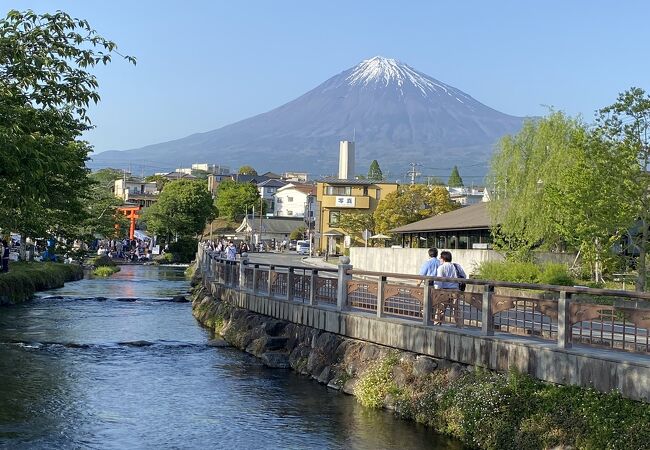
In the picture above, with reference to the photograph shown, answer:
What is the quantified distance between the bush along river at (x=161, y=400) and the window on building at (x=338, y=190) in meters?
77.1

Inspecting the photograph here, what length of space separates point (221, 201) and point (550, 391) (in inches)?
5688

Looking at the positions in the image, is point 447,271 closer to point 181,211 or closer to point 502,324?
point 502,324

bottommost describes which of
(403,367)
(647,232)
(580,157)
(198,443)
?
(198,443)

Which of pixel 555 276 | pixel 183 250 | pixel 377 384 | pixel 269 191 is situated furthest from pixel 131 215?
pixel 377 384

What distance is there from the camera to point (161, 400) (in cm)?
1773

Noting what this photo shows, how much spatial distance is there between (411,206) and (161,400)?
2844 inches

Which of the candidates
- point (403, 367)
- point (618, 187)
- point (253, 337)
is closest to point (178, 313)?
point (253, 337)

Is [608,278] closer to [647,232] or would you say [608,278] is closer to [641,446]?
[647,232]

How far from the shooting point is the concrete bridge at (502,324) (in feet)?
40.3

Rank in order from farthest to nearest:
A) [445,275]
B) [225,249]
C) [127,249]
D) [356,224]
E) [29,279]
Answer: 1. [127,249]
2. [356,224]
3. [225,249]
4. [29,279]
5. [445,275]

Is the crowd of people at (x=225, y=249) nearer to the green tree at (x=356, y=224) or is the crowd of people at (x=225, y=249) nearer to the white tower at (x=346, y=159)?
the green tree at (x=356, y=224)

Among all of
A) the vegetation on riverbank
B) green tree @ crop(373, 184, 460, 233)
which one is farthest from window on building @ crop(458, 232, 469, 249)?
the vegetation on riverbank

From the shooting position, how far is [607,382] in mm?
12078

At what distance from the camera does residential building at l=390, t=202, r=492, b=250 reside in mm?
52719
